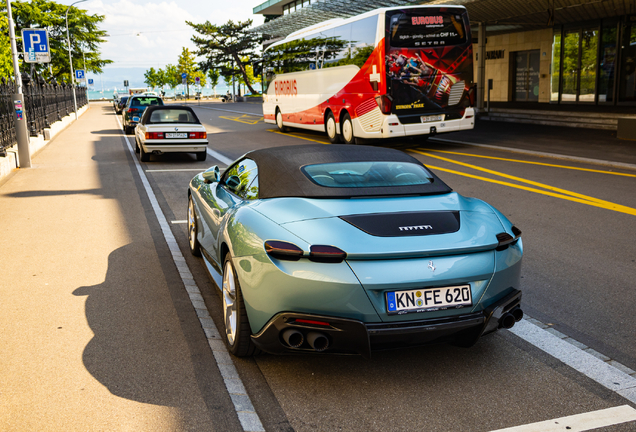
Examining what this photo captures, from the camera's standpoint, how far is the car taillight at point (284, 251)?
10.7ft

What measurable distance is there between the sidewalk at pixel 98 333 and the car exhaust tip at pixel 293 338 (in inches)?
18.3

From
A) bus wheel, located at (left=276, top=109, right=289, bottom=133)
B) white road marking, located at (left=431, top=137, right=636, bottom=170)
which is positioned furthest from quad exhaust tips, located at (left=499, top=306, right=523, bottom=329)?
bus wheel, located at (left=276, top=109, right=289, bottom=133)

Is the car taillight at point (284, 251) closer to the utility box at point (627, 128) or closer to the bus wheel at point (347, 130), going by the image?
the bus wheel at point (347, 130)

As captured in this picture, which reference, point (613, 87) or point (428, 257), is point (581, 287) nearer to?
point (428, 257)

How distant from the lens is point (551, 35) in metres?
31.7

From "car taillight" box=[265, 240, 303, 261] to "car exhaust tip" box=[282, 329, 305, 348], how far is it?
0.39 m

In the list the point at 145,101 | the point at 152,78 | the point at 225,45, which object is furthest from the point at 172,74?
the point at 145,101

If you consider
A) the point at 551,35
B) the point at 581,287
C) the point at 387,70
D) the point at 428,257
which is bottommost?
the point at 581,287

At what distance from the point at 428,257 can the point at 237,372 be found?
1348 mm

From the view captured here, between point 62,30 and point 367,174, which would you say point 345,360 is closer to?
point 367,174

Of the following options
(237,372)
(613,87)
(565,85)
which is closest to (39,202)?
(237,372)

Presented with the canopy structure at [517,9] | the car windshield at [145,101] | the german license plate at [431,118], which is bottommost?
the german license plate at [431,118]

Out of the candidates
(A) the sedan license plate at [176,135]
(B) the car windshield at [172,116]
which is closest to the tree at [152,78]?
(B) the car windshield at [172,116]

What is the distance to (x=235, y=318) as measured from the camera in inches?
150
